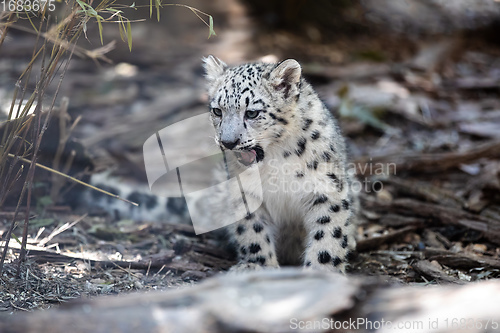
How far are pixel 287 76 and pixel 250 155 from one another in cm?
86

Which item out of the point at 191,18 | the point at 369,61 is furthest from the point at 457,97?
the point at 191,18

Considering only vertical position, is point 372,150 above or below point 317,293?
below

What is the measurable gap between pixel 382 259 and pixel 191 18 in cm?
1019

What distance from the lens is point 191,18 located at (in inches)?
551

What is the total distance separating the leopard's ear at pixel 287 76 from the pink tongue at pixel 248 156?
663 millimetres

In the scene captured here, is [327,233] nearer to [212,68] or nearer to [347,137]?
[212,68]

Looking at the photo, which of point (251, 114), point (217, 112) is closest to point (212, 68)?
point (217, 112)

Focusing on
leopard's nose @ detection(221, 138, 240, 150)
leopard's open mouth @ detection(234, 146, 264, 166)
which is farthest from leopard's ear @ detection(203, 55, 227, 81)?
leopard's nose @ detection(221, 138, 240, 150)

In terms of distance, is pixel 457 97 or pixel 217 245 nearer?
pixel 217 245

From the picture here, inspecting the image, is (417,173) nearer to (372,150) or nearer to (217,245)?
(372,150)

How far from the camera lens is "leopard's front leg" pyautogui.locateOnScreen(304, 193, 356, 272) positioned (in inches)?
196

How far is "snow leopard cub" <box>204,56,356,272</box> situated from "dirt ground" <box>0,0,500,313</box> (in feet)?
2.14

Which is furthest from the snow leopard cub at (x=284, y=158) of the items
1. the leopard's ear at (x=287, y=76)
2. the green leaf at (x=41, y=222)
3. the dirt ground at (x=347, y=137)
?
the green leaf at (x=41, y=222)

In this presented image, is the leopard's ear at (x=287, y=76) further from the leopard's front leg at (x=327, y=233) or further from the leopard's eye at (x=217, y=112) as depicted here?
the leopard's front leg at (x=327, y=233)
